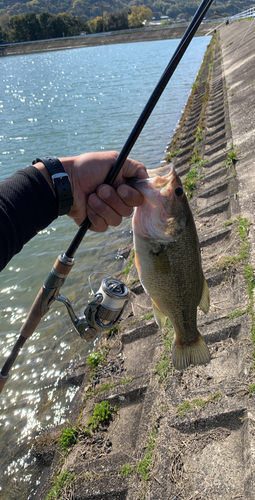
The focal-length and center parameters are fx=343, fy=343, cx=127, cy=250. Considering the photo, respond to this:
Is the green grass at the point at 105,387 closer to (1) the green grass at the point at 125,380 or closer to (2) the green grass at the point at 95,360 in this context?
(1) the green grass at the point at 125,380

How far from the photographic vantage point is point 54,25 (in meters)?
110

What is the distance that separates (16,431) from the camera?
4.96m

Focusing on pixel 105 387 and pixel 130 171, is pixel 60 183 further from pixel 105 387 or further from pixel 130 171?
pixel 105 387

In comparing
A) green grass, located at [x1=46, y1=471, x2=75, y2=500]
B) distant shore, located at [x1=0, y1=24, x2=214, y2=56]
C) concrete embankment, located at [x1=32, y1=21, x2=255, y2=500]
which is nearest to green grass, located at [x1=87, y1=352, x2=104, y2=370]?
concrete embankment, located at [x1=32, y1=21, x2=255, y2=500]

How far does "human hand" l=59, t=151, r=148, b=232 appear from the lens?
8.21 feet

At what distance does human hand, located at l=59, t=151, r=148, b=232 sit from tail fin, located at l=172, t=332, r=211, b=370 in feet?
Answer: 3.74

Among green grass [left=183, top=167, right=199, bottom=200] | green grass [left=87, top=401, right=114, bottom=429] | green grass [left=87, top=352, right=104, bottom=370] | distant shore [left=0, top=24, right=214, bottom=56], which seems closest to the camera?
green grass [left=87, top=401, right=114, bottom=429]

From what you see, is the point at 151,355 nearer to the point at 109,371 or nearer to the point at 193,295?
the point at 109,371

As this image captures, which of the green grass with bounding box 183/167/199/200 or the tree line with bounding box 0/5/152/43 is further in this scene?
the tree line with bounding box 0/5/152/43

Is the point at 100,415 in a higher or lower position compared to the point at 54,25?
lower

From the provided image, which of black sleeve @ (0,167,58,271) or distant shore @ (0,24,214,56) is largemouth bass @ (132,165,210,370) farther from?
distant shore @ (0,24,214,56)

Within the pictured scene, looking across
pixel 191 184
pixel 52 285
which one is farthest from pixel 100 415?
pixel 191 184

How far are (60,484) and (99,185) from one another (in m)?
2.99

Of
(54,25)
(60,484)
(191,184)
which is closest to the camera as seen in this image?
(60,484)
